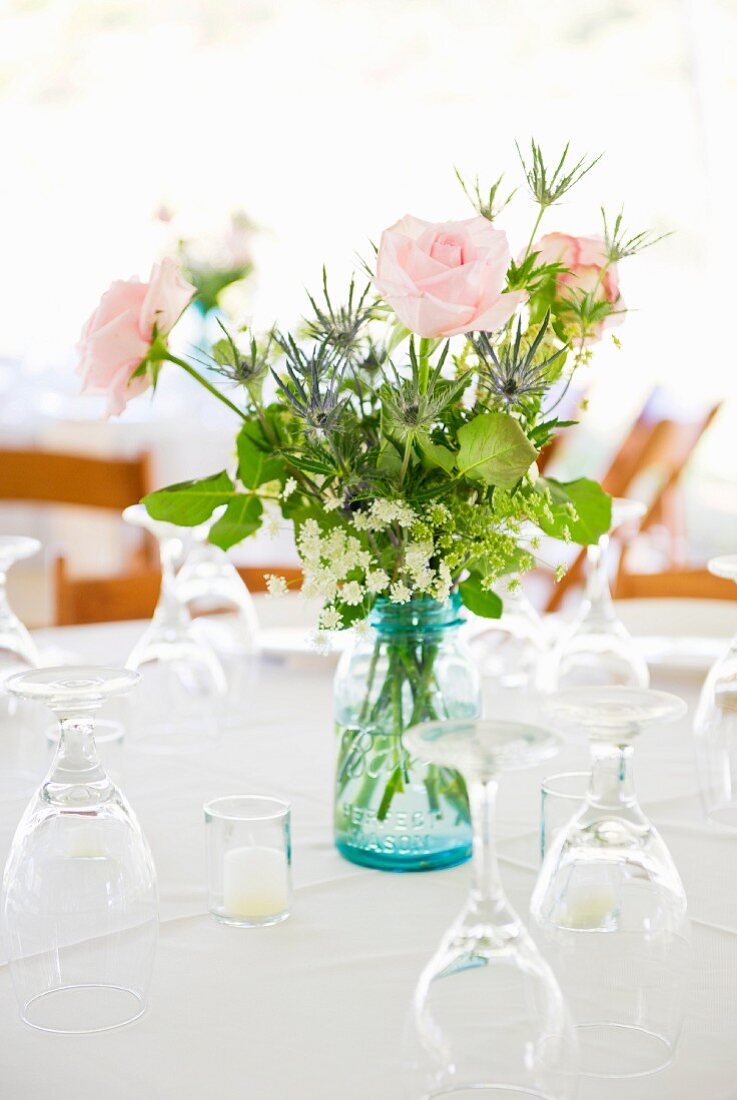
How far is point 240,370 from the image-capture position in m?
0.89

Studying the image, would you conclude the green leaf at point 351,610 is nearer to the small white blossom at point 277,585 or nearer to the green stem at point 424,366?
the small white blossom at point 277,585

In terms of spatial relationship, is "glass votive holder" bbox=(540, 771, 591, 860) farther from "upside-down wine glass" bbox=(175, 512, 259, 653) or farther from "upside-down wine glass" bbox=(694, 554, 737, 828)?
"upside-down wine glass" bbox=(175, 512, 259, 653)

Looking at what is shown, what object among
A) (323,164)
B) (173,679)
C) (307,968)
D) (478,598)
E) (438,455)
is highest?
(323,164)

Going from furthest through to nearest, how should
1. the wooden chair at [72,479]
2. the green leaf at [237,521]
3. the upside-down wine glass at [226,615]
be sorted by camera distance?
the wooden chair at [72,479], the upside-down wine glass at [226,615], the green leaf at [237,521]

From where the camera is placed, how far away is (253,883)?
85 cm

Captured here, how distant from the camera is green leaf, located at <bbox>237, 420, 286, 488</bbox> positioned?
0.94 m

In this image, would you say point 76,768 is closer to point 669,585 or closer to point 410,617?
point 410,617

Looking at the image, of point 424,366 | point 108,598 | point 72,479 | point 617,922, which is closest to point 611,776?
point 617,922

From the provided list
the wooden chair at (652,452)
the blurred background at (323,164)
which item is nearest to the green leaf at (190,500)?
the wooden chair at (652,452)

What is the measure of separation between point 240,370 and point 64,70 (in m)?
4.43

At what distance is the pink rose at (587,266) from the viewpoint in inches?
36.4

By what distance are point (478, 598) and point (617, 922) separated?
37 cm

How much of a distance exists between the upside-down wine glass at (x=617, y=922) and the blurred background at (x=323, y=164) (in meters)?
3.24

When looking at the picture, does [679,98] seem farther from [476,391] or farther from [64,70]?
[476,391]
